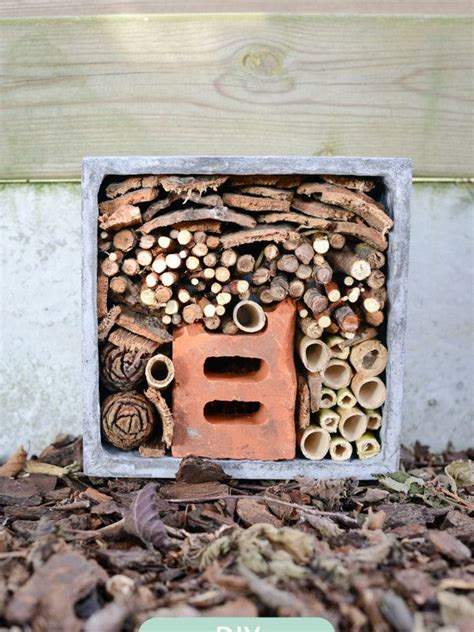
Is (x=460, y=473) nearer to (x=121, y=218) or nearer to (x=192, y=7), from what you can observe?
(x=121, y=218)

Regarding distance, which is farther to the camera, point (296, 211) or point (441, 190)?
point (441, 190)

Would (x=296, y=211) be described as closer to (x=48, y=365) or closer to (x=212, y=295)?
(x=212, y=295)

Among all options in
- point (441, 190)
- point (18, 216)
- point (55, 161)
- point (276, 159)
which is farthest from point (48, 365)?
point (441, 190)

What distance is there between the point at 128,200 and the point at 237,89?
83 cm

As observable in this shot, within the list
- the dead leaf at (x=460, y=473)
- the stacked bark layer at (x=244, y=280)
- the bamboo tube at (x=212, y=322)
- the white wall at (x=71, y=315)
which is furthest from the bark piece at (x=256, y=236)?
the dead leaf at (x=460, y=473)

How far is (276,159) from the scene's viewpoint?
2.33 metres

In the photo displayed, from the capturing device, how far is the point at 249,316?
8.27ft

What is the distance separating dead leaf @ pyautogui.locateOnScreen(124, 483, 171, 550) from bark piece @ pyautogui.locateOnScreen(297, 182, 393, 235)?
964mm

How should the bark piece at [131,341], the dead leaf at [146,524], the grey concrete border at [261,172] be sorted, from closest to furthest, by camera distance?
the dead leaf at [146,524], the grey concrete border at [261,172], the bark piece at [131,341]

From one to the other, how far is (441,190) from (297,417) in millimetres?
1055

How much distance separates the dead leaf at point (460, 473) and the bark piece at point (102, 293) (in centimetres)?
118

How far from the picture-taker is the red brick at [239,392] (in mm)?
2434

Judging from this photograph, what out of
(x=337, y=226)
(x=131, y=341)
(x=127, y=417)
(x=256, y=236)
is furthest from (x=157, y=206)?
(x=127, y=417)

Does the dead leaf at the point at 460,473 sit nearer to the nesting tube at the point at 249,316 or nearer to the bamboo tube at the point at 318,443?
the bamboo tube at the point at 318,443
